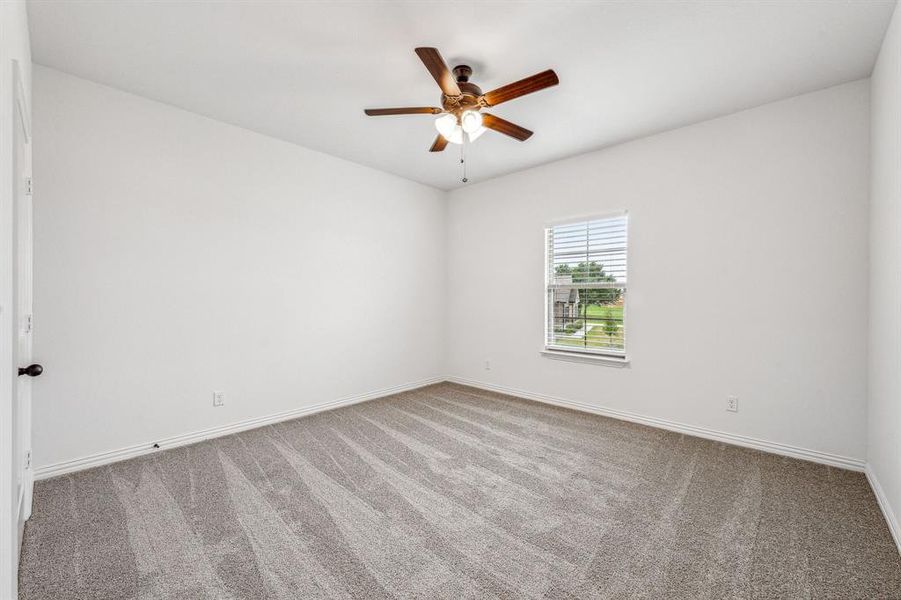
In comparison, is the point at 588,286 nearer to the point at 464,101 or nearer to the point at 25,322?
the point at 464,101

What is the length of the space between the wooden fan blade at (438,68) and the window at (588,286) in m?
2.31

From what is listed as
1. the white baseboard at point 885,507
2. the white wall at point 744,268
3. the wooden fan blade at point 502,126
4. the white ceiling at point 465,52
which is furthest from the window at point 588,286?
the white baseboard at point 885,507

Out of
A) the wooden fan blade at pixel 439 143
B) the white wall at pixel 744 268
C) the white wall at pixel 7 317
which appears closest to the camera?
the white wall at pixel 7 317

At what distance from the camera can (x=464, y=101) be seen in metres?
2.45

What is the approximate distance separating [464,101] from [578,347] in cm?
283

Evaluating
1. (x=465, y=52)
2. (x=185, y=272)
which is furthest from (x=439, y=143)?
(x=185, y=272)

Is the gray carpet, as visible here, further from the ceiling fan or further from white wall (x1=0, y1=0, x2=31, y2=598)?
the ceiling fan

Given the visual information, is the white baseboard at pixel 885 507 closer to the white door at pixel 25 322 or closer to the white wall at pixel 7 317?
the white wall at pixel 7 317

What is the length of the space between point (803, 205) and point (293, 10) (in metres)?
3.67

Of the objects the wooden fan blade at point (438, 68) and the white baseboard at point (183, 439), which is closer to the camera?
the wooden fan blade at point (438, 68)

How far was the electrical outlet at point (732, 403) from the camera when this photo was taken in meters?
3.16

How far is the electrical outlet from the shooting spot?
316 cm

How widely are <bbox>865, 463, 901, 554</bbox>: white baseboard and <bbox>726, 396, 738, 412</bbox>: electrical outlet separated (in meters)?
0.78

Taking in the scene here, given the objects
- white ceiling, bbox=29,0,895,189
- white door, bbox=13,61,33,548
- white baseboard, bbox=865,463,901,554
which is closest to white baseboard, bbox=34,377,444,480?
white door, bbox=13,61,33,548
